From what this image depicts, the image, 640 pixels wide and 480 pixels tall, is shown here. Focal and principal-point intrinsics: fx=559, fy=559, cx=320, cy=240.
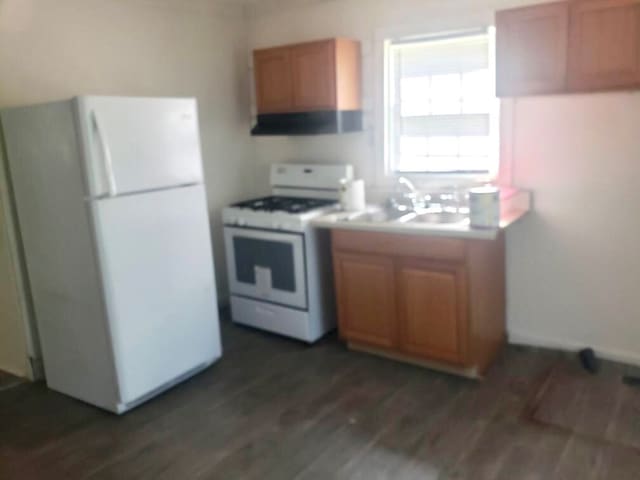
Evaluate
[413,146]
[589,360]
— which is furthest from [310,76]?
[589,360]

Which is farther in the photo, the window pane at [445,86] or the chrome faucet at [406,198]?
the chrome faucet at [406,198]

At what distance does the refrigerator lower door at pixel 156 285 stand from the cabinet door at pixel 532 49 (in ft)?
5.91

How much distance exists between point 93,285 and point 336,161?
1.96 m

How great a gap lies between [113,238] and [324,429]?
1.39 m

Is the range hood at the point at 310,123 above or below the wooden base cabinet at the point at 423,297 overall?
above

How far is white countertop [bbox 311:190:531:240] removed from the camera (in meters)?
2.85

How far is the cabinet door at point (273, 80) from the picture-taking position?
3826 mm

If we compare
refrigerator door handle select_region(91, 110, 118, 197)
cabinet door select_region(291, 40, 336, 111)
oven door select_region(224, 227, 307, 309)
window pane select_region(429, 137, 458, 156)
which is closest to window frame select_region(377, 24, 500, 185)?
window pane select_region(429, 137, 458, 156)

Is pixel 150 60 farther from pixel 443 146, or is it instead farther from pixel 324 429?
pixel 324 429

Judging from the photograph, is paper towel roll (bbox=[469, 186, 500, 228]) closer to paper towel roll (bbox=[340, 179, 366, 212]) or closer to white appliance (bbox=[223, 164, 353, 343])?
paper towel roll (bbox=[340, 179, 366, 212])

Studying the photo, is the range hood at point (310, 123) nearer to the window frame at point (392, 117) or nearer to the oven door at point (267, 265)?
the window frame at point (392, 117)

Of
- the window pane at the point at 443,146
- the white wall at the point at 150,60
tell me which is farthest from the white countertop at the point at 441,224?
the white wall at the point at 150,60

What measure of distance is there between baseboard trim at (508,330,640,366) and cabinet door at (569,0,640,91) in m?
1.48

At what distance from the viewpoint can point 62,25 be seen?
10.6 ft
